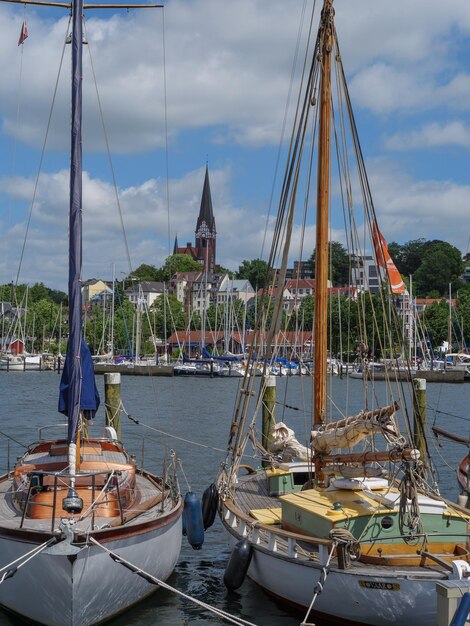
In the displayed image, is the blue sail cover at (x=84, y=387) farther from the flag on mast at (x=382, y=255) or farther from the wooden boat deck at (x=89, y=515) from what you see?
the flag on mast at (x=382, y=255)

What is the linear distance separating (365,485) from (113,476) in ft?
18.7

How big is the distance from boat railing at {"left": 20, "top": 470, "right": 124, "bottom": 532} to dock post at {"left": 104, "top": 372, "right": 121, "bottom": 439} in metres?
16.3

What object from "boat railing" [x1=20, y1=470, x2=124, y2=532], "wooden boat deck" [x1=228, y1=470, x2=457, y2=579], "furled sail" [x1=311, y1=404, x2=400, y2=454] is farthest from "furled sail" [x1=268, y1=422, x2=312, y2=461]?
"boat railing" [x1=20, y1=470, x2=124, y2=532]

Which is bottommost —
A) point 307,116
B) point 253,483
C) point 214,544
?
point 214,544

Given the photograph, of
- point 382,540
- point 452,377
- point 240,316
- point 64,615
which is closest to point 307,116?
point 382,540

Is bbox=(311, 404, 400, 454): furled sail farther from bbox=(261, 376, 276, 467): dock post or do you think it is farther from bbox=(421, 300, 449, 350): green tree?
bbox=(421, 300, 449, 350): green tree

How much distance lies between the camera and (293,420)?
59.1 metres

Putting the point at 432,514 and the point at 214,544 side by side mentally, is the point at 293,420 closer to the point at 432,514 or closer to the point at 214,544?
the point at 214,544

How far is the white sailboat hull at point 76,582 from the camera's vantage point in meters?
15.9

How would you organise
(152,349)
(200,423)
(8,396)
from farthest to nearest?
(152,349) < (8,396) < (200,423)

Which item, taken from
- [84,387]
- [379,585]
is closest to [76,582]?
[379,585]

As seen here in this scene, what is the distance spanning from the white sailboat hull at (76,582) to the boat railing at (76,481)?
2.12 ft

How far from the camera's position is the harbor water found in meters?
19.5

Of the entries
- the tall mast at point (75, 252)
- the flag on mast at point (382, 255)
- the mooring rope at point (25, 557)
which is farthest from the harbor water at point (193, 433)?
the flag on mast at point (382, 255)
